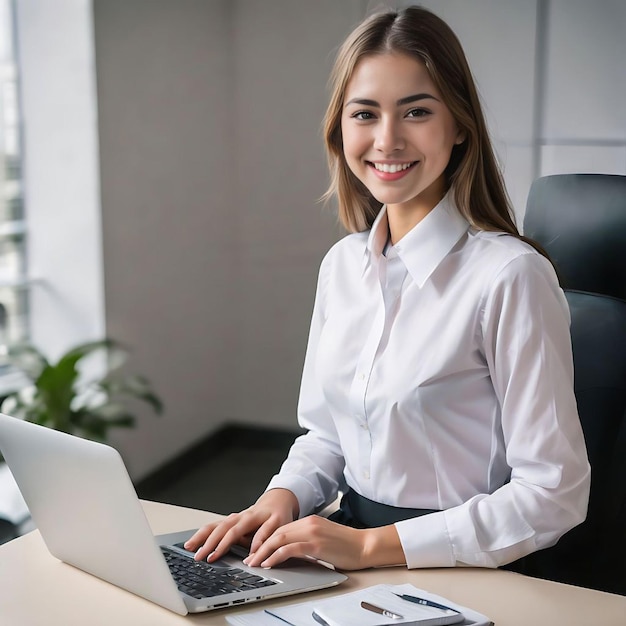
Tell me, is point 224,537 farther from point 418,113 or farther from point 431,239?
point 418,113

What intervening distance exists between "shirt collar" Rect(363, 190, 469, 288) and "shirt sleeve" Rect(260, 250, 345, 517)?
24 cm

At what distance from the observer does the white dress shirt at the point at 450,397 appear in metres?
1.25

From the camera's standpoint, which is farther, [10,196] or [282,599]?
[10,196]

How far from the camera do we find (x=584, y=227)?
4.91 feet

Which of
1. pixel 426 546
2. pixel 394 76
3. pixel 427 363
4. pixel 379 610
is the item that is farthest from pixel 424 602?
pixel 394 76

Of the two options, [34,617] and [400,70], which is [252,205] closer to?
[400,70]

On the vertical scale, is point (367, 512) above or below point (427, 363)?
below

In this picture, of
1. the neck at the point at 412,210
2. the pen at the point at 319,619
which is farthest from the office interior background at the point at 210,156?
the pen at the point at 319,619

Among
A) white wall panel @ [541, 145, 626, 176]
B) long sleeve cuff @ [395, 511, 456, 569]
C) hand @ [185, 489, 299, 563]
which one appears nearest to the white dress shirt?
long sleeve cuff @ [395, 511, 456, 569]

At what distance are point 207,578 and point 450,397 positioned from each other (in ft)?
1.41

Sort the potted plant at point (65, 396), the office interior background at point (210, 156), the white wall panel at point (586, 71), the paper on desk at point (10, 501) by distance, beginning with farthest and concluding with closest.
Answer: the paper on desk at point (10, 501), the potted plant at point (65, 396), the office interior background at point (210, 156), the white wall panel at point (586, 71)

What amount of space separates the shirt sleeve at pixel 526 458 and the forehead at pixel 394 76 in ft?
1.01

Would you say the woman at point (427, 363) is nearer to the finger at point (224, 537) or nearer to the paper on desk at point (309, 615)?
the finger at point (224, 537)

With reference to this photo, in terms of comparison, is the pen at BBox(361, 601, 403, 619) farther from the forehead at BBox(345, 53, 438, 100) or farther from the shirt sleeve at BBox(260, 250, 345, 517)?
the forehead at BBox(345, 53, 438, 100)
